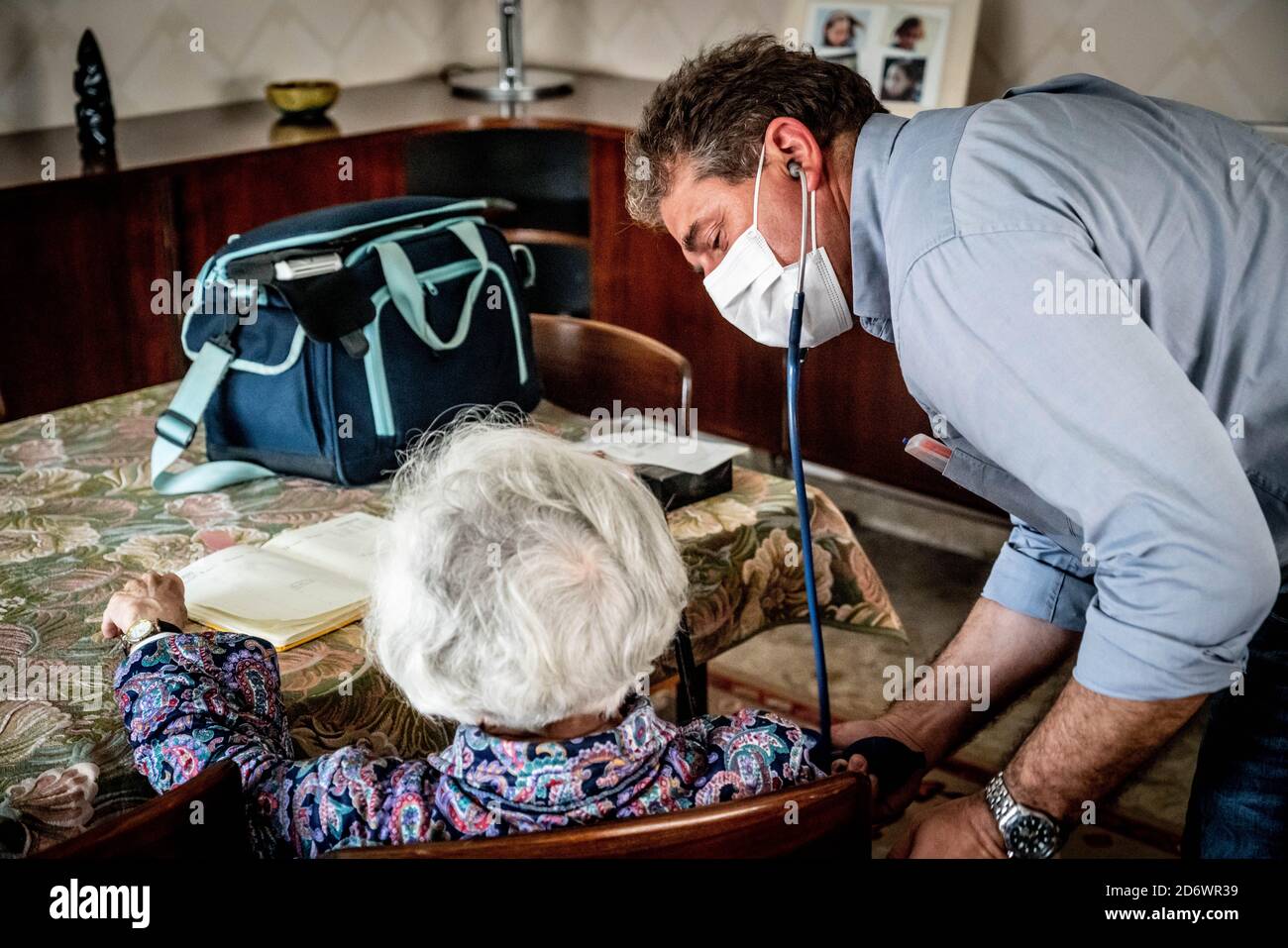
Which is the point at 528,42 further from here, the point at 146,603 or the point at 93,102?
the point at 146,603

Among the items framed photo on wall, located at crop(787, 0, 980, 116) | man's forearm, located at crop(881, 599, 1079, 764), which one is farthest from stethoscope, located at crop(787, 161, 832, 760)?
framed photo on wall, located at crop(787, 0, 980, 116)

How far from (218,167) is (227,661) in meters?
1.95

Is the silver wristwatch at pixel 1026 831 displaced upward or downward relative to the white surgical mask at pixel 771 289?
downward

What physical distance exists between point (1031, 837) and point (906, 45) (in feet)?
7.63

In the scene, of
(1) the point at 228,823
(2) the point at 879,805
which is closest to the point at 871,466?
(2) the point at 879,805

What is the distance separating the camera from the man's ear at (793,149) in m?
1.21

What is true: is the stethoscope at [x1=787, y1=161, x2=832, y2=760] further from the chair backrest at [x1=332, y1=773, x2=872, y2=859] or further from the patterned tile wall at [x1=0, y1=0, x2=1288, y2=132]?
the patterned tile wall at [x1=0, y1=0, x2=1288, y2=132]

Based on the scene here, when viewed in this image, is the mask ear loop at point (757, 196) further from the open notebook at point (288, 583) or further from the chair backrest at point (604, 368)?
the chair backrest at point (604, 368)

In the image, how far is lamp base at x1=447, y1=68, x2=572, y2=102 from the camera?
3.46m

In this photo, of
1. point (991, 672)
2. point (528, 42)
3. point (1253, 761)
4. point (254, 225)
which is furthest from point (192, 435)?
point (528, 42)

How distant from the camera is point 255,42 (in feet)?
11.1

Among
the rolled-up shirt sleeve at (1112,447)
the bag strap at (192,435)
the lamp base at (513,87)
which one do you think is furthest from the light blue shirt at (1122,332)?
the lamp base at (513,87)

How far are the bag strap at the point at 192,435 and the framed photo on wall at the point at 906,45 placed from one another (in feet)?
5.90
